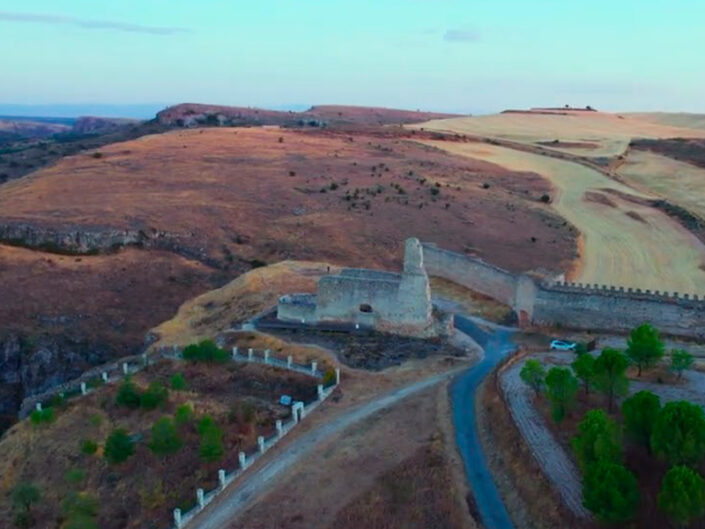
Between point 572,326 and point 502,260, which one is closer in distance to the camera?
point 572,326

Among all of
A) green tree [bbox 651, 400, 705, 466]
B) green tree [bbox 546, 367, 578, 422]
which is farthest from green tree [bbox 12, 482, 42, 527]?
green tree [bbox 651, 400, 705, 466]

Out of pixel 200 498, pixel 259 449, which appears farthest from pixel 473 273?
pixel 200 498

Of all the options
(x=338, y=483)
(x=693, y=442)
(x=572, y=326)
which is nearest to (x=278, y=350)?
(x=338, y=483)

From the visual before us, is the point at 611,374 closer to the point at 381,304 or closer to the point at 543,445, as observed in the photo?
the point at 543,445

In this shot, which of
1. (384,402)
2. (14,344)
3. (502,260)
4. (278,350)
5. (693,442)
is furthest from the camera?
(502,260)

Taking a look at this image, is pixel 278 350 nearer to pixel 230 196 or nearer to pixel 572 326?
pixel 572 326

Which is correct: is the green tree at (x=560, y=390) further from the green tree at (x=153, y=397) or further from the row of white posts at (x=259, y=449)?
the green tree at (x=153, y=397)
